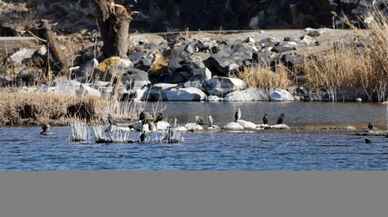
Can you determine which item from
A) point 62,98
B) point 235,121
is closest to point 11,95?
point 62,98

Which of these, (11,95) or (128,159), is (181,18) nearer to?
(11,95)

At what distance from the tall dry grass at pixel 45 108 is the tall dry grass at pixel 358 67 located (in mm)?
8068

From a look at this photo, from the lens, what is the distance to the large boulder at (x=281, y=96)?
95.7 feet

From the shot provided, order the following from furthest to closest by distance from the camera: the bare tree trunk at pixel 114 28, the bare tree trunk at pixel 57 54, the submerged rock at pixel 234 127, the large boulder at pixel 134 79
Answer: the bare tree trunk at pixel 114 28
the bare tree trunk at pixel 57 54
the large boulder at pixel 134 79
the submerged rock at pixel 234 127

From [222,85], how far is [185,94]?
3.85 ft

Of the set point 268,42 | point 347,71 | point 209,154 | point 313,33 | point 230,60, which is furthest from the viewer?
point 313,33

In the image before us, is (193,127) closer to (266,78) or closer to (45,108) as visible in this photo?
(45,108)

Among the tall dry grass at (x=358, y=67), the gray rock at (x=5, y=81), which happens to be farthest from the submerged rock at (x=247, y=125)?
the gray rock at (x=5, y=81)

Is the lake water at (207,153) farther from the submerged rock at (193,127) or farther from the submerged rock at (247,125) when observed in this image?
the submerged rock at (247,125)

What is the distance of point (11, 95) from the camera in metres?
22.4

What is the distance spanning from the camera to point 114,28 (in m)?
34.1

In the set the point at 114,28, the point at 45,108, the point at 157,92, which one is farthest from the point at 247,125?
the point at 114,28

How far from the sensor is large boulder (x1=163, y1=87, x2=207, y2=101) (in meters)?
29.7

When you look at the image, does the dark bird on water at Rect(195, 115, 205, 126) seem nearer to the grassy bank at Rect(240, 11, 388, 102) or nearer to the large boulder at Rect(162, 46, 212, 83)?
the grassy bank at Rect(240, 11, 388, 102)
